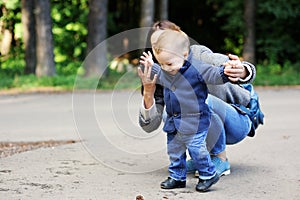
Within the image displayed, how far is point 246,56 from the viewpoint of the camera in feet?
64.2

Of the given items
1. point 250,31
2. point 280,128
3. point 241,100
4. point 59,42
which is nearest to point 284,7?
point 250,31

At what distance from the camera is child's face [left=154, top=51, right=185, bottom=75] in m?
4.42

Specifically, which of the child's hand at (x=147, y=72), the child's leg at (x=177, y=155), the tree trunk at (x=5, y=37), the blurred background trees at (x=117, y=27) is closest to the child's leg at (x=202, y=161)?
the child's leg at (x=177, y=155)

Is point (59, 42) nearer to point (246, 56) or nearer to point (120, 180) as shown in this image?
point (246, 56)

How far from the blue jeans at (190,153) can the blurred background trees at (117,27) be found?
11.1m

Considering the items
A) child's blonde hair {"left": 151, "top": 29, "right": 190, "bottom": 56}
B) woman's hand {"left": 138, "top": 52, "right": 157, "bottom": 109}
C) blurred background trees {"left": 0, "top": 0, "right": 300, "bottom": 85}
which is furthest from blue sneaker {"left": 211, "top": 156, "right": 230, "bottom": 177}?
blurred background trees {"left": 0, "top": 0, "right": 300, "bottom": 85}

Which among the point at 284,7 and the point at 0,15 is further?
the point at 0,15

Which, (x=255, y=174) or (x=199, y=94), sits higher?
(x=199, y=94)

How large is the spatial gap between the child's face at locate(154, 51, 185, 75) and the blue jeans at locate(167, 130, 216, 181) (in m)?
0.49

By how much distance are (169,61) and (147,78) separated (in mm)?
203

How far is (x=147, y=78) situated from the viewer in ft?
14.8

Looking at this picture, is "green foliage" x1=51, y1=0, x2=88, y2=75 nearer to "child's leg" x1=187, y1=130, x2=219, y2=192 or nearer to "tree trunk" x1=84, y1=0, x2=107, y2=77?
"tree trunk" x1=84, y1=0, x2=107, y2=77

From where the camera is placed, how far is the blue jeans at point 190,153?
15.1 feet

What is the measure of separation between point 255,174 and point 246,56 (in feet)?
47.3
